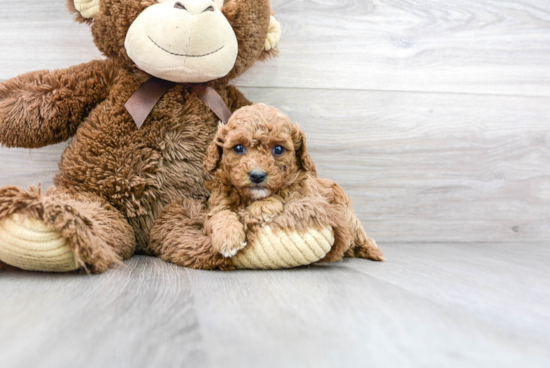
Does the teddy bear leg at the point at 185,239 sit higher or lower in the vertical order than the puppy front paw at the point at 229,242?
lower

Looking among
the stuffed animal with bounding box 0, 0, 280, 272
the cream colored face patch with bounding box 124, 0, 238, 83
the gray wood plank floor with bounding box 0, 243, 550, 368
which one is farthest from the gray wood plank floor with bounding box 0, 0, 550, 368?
the cream colored face patch with bounding box 124, 0, 238, 83

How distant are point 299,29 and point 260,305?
0.77 metres

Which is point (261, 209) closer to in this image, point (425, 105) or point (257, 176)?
point (257, 176)

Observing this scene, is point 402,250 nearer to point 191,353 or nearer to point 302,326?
point 302,326

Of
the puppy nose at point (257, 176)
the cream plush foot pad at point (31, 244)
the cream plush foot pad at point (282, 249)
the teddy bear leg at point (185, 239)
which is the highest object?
the puppy nose at point (257, 176)

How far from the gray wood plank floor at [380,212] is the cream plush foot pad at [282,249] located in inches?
1.2

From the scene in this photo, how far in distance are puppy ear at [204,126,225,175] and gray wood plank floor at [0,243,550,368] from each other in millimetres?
180

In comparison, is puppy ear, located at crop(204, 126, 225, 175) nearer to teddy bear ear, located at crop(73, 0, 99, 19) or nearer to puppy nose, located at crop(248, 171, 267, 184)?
puppy nose, located at crop(248, 171, 267, 184)

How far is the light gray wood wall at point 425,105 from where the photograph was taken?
1100 millimetres

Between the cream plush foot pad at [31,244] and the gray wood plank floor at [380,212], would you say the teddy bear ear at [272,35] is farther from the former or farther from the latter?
the cream plush foot pad at [31,244]

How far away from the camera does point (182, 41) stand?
77 centimetres

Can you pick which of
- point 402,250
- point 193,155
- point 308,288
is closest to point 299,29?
point 193,155

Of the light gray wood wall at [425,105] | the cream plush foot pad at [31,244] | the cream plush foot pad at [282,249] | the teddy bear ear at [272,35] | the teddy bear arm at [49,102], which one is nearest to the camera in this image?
the cream plush foot pad at [31,244]

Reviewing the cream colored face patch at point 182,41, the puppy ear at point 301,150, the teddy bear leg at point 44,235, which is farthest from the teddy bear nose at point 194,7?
the teddy bear leg at point 44,235
